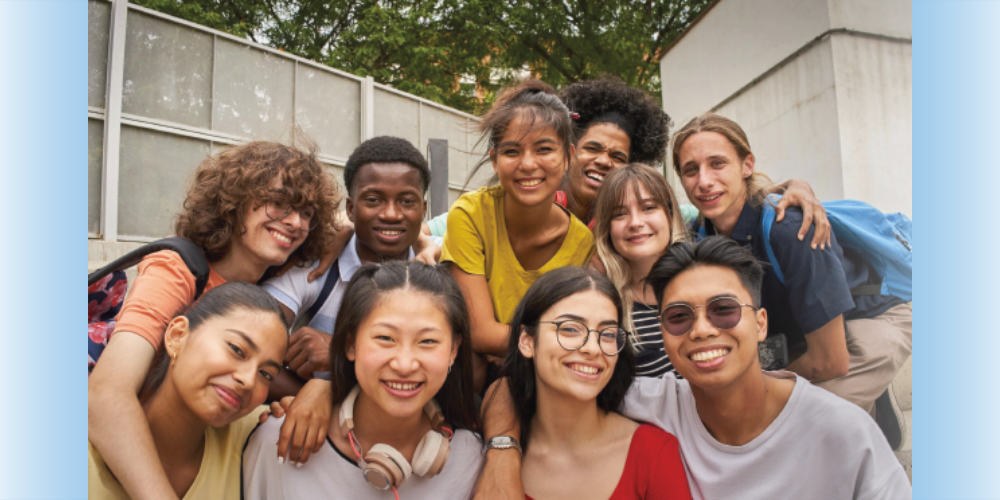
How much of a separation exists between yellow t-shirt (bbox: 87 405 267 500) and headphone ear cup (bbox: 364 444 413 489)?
673mm

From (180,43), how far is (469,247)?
525cm

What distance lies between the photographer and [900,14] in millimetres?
3021

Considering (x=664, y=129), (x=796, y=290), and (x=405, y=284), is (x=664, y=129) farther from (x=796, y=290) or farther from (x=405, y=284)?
(x=405, y=284)

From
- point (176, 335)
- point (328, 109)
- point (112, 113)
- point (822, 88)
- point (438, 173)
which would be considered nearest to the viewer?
point (176, 335)

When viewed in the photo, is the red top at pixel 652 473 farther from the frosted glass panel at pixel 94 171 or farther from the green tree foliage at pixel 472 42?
the green tree foliage at pixel 472 42

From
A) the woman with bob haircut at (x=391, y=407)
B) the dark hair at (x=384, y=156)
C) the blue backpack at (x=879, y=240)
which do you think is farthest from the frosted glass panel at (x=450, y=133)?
the woman with bob haircut at (x=391, y=407)

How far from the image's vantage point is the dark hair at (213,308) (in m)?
2.47

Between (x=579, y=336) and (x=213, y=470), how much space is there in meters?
1.64

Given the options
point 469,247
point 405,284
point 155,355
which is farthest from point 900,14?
point 155,355

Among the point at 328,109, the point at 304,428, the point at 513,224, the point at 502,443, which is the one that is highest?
the point at 328,109

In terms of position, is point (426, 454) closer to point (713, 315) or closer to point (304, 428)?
point (304, 428)

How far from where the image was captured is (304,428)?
2.42 metres

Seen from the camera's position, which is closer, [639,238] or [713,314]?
[713,314]

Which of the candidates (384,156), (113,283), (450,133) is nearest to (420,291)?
(384,156)
